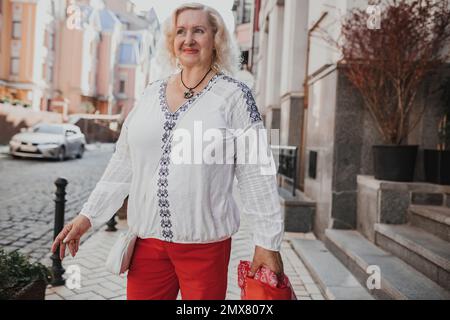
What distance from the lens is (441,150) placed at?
15.8 feet

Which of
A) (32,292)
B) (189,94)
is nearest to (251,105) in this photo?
(189,94)

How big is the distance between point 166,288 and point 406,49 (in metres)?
4.01

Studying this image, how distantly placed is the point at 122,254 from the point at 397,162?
3699mm

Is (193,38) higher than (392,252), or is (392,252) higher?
(193,38)

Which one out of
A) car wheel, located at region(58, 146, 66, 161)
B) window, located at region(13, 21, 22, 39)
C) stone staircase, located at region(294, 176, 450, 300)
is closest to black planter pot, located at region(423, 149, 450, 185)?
stone staircase, located at region(294, 176, 450, 300)

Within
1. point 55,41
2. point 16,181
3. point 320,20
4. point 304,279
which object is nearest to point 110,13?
point 55,41

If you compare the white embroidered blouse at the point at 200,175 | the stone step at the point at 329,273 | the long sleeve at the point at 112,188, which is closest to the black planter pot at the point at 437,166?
the stone step at the point at 329,273

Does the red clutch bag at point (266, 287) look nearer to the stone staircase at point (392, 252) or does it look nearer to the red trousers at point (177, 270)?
the red trousers at point (177, 270)

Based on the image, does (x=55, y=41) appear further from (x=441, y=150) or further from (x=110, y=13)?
(x=441, y=150)

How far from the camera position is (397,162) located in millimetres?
4727

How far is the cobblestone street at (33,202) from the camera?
558 cm

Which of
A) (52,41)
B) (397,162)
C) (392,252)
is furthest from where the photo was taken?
(52,41)

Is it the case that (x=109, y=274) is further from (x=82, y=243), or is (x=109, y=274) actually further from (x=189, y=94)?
(x=189, y=94)
